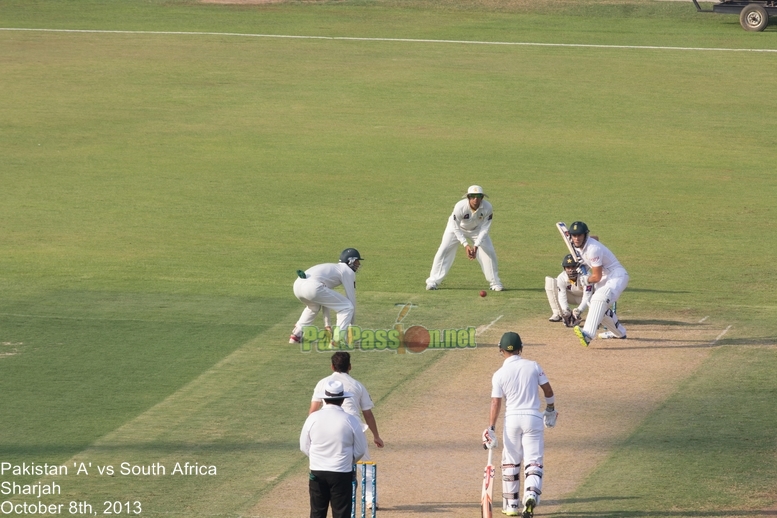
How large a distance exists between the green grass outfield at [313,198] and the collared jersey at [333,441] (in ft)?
5.62

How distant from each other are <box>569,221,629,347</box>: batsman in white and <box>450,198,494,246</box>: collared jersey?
3.08m

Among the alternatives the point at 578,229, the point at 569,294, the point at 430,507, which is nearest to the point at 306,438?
the point at 430,507

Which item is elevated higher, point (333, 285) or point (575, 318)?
point (333, 285)

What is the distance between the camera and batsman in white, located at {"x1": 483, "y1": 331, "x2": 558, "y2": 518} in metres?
12.5

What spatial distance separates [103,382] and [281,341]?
3132 mm

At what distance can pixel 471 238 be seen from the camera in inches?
873

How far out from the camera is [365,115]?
128 ft

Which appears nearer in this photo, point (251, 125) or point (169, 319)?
point (169, 319)

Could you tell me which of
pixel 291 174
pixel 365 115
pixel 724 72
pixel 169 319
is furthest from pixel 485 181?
pixel 724 72

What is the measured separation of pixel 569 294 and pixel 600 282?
3.04 feet

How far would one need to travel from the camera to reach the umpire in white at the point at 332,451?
37.8 ft

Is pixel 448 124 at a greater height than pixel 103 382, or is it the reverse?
pixel 448 124

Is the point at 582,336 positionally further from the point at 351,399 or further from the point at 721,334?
the point at 351,399

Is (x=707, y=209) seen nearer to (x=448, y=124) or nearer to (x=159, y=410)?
(x=448, y=124)
